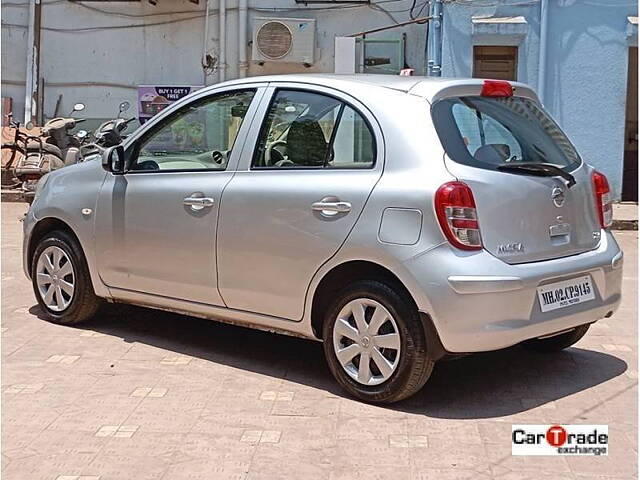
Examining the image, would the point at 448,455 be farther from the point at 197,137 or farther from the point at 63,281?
the point at 63,281

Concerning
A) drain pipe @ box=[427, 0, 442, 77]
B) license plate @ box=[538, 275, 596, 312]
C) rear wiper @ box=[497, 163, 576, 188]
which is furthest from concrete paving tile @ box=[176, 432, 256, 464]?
drain pipe @ box=[427, 0, 442, 77]

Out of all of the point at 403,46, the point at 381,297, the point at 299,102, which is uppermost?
the point at 403,46

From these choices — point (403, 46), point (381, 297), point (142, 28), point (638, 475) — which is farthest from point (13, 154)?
point (638, 475)

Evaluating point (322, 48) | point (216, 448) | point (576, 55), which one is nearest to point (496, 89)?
point (216, 448)

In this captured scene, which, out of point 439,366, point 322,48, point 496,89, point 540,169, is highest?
point 322,48

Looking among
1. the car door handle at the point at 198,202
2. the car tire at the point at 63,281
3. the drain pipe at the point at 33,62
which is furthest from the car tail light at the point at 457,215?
the drain pipe at the point at 33,62

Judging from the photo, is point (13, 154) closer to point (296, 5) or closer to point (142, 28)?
point (142, 28)

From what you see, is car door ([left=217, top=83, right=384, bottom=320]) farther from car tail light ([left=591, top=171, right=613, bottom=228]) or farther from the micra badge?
car tail light ([left=591, top=171, right=613, bottom=228])

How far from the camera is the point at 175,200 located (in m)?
5.37

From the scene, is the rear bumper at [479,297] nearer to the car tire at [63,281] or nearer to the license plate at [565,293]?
the license plate at [565,293]

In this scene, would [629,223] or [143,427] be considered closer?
[143,427]

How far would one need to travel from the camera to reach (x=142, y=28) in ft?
49.8

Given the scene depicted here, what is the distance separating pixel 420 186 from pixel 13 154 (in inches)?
456

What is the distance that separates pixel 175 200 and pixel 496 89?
6.58 feet
